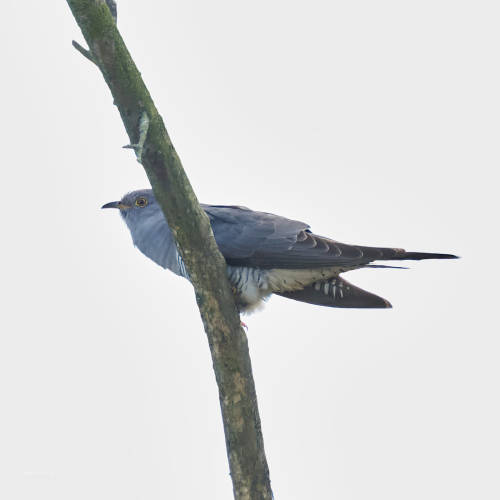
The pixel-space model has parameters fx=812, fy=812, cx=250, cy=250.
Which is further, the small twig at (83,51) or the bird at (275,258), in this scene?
the bird at (275,258)

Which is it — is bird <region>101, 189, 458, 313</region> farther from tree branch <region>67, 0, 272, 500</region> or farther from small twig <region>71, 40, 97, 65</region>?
small twig <region>71, 40, 97, 65</region>

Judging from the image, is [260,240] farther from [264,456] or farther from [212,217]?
[264,456]

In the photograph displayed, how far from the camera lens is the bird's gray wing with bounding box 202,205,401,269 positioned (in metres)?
4.68

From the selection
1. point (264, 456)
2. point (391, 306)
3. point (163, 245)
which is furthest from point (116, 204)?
point (264, 456)

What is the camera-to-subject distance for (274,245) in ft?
16.0

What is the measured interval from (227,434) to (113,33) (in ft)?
6.31

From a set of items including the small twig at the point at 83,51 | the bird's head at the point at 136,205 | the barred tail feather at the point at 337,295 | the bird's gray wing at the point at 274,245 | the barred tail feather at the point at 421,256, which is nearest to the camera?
the small twig at the point at 83,51

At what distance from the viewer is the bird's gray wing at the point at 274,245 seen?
4.68 m

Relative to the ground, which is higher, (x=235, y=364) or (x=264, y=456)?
(x=235, y=364)

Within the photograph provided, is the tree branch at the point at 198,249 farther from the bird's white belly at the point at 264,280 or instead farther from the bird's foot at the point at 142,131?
the bird's white belly at the point at 264,280

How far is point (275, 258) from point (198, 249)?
4.01 ft

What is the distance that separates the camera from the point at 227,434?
3902mm

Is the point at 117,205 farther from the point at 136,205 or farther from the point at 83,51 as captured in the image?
the point at 83,51

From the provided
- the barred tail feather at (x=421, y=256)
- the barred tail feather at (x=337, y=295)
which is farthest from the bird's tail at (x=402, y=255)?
the barred tail feather at (x=337, y=295)
